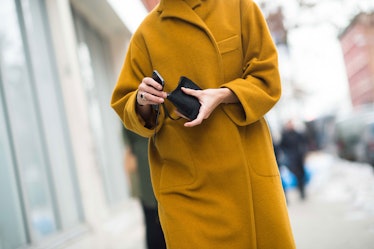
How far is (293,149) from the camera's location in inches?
427

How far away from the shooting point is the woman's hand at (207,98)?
152cm

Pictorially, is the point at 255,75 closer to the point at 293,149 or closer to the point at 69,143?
the point at 69,143

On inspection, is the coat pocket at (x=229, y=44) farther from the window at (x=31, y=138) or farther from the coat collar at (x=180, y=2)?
the window at (x=31, y=138)

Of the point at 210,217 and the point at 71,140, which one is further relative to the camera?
the point at 71,140

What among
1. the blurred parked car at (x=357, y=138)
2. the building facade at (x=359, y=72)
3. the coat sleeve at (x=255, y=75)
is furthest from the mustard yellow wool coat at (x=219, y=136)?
the building facade at (x=359, y=72)

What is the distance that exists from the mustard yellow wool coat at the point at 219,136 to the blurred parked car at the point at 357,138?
984 centimetres

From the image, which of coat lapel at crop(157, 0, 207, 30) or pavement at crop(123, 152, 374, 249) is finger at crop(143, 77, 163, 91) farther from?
pavement at crop(123, 152, 374, 249)

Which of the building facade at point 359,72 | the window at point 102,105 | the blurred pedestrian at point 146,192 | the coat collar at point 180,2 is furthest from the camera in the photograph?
the building facade at point 359,72

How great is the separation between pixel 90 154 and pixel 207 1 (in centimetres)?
564

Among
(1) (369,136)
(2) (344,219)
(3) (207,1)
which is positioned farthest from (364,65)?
(3) (207,1)

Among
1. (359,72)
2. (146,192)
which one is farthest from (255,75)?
(359,72)

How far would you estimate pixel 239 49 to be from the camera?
1.71m

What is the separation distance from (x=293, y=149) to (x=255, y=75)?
9486 mm

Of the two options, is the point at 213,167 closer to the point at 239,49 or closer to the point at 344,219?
the point at 239,49
